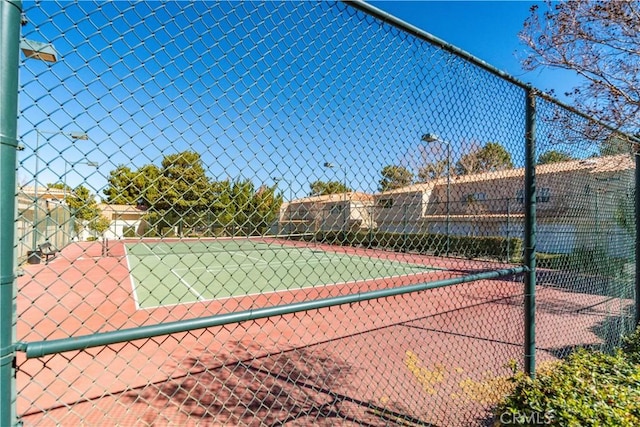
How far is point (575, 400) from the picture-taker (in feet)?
6.55

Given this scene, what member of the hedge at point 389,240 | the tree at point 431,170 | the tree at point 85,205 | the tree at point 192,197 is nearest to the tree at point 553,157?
the tree at point 431,170

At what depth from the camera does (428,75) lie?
2.48m

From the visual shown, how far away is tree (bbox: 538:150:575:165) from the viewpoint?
346 centimetres

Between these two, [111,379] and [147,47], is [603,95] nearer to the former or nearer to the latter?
[147,47]

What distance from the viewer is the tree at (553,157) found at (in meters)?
3.46

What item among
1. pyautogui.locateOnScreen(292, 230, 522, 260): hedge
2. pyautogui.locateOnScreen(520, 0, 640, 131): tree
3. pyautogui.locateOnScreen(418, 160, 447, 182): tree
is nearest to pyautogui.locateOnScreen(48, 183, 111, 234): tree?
pyautogui.locateOnScreen(292, 230, 522, 260): hedge

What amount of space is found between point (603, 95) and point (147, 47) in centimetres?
456

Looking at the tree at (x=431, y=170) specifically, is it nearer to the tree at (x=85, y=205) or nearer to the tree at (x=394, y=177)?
the tree at (x=394, y=177)

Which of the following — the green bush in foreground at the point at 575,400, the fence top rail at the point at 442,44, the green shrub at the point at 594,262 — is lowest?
the green bush in foreground at the point at 575,400

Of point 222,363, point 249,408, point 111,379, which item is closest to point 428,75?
point 249,408

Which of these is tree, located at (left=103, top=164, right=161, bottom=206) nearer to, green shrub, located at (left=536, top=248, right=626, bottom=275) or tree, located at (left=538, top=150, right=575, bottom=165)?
tree, located at (left=538, top=150, right=575, bottom=165)

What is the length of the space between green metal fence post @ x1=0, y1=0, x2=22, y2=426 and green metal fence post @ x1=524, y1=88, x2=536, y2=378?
305 cm

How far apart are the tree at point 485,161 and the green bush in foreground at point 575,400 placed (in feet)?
6.75

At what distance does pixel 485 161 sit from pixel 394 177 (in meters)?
1.63
